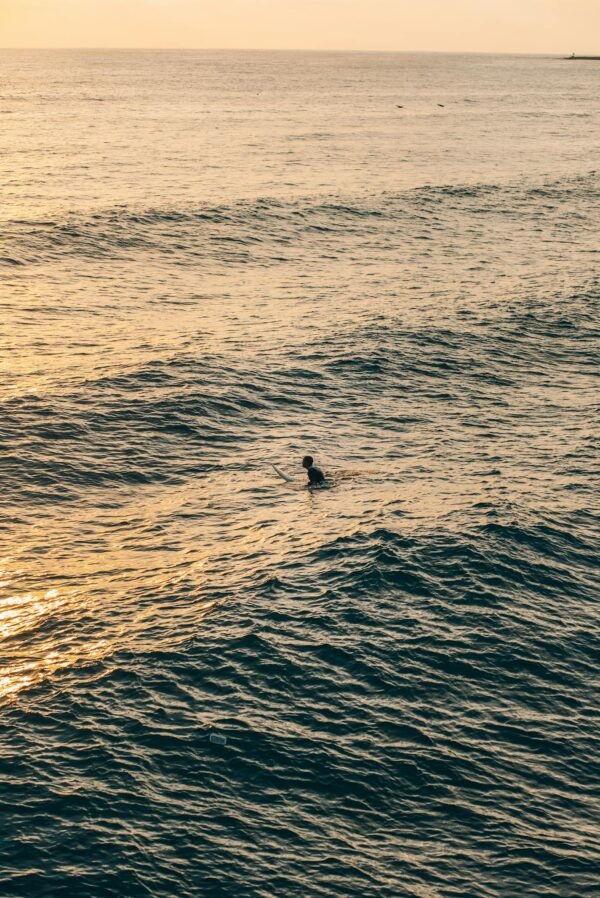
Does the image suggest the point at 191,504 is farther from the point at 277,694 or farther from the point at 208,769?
the point at 208,769

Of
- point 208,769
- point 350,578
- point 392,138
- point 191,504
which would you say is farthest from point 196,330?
point 392,138

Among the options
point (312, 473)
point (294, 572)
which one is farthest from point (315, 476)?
point (294, 572)

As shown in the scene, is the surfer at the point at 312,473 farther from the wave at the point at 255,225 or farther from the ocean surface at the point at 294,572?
the wave at the point at 255,225

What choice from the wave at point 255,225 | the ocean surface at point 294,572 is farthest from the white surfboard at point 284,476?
the wave at point 255,225

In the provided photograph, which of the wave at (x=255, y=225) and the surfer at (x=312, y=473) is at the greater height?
the wave at (x=255, y=225)

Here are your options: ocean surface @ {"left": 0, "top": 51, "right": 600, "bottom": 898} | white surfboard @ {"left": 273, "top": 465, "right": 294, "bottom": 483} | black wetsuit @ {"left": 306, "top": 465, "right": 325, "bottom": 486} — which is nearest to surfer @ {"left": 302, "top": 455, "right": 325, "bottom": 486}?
black wetsuit @ {"left": 306, "top": 465, "right": 325, "bottom": 486}

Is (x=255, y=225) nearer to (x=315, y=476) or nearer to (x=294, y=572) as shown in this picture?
(x=315, y=476)
